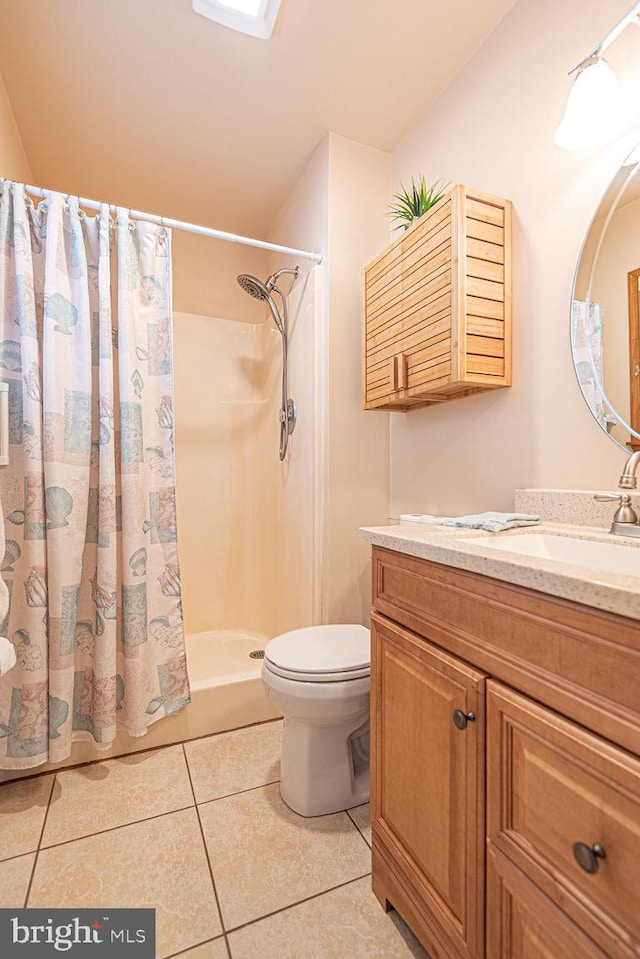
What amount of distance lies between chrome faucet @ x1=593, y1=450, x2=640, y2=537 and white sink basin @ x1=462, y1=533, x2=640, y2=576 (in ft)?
0.16

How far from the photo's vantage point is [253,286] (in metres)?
2.18

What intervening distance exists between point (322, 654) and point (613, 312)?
1.23 metres

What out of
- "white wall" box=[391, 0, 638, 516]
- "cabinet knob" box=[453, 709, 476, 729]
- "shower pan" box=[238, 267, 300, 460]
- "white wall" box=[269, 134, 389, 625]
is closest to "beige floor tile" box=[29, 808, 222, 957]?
"cabinet knob" box=[453, 709, 476, 729]

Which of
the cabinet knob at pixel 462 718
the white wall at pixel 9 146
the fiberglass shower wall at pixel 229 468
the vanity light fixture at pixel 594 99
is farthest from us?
the fiberglass shower wall at pixel 229 468

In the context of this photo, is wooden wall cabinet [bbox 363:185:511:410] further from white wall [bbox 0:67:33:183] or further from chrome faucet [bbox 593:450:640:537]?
white wall [bbox 0:67:33:183]

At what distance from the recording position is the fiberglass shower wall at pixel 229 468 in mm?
2533

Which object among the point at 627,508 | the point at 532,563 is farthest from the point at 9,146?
the point at 627,508

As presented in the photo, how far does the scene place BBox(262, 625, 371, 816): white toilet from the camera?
1.28m

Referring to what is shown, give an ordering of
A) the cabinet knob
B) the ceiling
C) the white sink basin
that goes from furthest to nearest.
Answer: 1. the ceiling
2. the white sink basin
3. the cabinet knob

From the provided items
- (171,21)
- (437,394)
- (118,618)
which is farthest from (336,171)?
(118,618)

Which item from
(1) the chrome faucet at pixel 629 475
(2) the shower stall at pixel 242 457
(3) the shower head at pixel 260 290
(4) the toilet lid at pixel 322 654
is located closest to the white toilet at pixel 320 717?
(4) the toilet lid at pixel 322 654

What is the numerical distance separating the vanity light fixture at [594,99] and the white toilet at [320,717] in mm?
1525

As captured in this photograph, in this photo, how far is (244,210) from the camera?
97.3 inches

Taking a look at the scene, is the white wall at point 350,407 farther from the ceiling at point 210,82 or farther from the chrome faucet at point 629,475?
the chrome faucet at point 629,475
